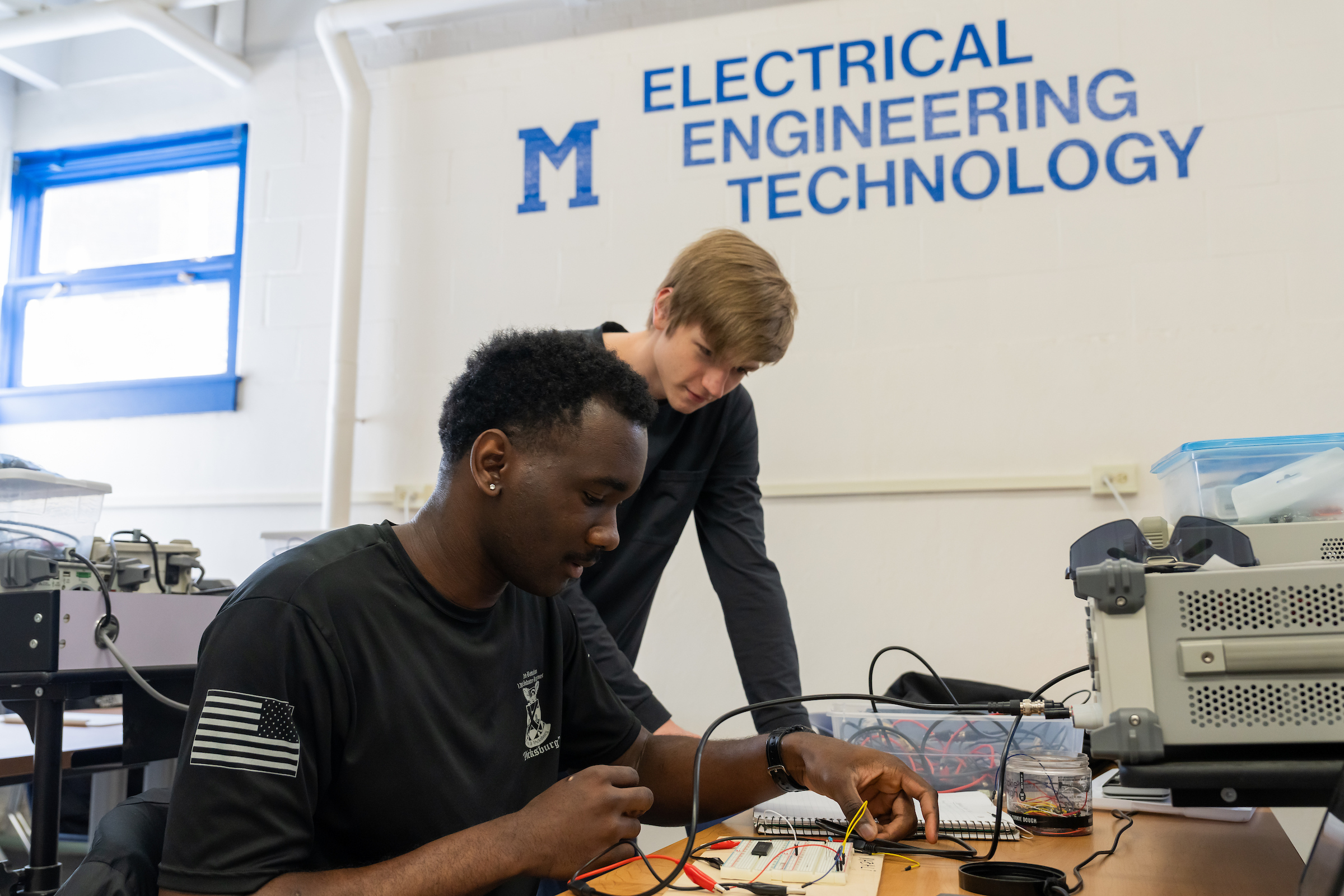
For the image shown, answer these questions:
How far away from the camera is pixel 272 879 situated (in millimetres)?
865

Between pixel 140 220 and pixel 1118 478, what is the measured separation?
3069 mm

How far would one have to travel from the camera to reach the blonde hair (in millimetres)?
1599

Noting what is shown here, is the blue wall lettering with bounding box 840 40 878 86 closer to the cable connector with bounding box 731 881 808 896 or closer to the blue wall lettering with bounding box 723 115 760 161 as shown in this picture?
the blue wall lettering with bounding box 723 115 760 161

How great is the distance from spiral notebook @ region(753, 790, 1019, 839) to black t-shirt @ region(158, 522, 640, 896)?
0.27 meters

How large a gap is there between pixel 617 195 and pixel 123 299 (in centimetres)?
173

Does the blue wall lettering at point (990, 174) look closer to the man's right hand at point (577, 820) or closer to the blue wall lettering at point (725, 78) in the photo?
the blue wall lettering at point (725, 78)

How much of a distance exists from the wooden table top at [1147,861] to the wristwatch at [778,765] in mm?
72

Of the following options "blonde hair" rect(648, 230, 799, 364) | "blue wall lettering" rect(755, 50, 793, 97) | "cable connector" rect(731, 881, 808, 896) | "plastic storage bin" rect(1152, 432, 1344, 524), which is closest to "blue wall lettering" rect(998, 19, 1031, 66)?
"blue wall lettering" rect(755, 50, 793, 97)

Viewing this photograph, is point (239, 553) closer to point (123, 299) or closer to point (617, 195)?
point (123, 299)

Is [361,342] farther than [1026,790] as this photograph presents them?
Yes

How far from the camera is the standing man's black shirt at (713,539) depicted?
180cm

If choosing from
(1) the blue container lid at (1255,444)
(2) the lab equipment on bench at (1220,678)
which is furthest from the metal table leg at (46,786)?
(1) the blue container lid at (1255,444)

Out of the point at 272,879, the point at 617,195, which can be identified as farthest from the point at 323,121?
the point at 272,879

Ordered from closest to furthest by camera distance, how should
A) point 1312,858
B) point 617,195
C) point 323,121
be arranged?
point 1312,858 < point 617,195 < point 323,121
